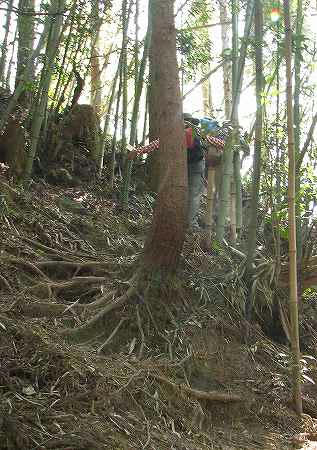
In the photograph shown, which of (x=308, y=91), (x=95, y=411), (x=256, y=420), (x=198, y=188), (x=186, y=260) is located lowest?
(x=256, y=420)

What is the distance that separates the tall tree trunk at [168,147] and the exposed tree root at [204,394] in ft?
3.17

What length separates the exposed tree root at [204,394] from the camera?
3.96 meters

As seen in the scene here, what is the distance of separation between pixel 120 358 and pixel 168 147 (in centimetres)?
156

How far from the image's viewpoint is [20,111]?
7.54 m

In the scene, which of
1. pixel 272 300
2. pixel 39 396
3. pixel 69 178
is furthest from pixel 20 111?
pixel 39 396

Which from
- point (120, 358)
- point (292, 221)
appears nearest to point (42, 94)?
point (292, 221)

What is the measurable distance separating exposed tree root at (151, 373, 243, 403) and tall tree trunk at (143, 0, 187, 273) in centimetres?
97

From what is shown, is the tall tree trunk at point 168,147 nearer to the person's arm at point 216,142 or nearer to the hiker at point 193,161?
the hiker at point 193,161

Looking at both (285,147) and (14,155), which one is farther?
(14,155)

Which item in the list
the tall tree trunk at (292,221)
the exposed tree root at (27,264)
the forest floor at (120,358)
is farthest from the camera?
the exposed tree root at (27,264)

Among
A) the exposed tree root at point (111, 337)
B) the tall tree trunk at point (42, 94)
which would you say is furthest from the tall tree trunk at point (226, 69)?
the exposed tree root at point (111, 337)

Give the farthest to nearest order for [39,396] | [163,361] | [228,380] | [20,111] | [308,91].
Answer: [20,111] → [308,91] → [228,380] → [163,361] → [39,396]

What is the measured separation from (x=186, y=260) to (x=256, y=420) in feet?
5.77

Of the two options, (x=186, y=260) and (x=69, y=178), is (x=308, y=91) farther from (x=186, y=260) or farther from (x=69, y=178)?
(x=69, y=178)
